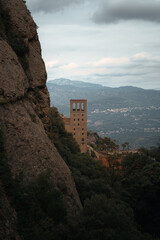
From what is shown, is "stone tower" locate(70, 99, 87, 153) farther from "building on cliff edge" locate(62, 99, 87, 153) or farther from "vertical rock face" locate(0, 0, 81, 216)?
"vertical rock face" locate(0, 0, 81, 216)

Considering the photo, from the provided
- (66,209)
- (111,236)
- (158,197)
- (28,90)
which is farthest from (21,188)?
(158,197)

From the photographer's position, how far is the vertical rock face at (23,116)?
16.6 m

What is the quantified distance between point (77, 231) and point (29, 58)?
15.1 metres

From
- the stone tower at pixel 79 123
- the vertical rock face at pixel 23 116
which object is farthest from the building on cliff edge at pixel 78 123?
the vertical rock face at pixel 23 116

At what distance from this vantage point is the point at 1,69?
18.0 metres

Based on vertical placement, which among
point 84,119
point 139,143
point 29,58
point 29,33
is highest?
point 29,33

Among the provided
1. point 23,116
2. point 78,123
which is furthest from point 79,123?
point 23,116

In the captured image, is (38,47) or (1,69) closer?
(1,69)

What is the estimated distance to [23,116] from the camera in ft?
60.5

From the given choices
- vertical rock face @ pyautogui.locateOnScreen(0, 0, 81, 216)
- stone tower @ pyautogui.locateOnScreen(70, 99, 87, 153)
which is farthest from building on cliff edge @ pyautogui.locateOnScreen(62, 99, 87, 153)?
vertical rock face @ pyautogui.locateOnScreen(0, 0, 81, 216)

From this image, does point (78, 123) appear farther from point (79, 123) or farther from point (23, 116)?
point (23, 116)

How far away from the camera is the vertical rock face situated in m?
16.6

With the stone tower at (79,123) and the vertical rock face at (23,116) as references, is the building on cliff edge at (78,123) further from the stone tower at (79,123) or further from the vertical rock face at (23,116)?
the vertical rock face at (23,116)

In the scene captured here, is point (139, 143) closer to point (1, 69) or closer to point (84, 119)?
point (84, 119)
